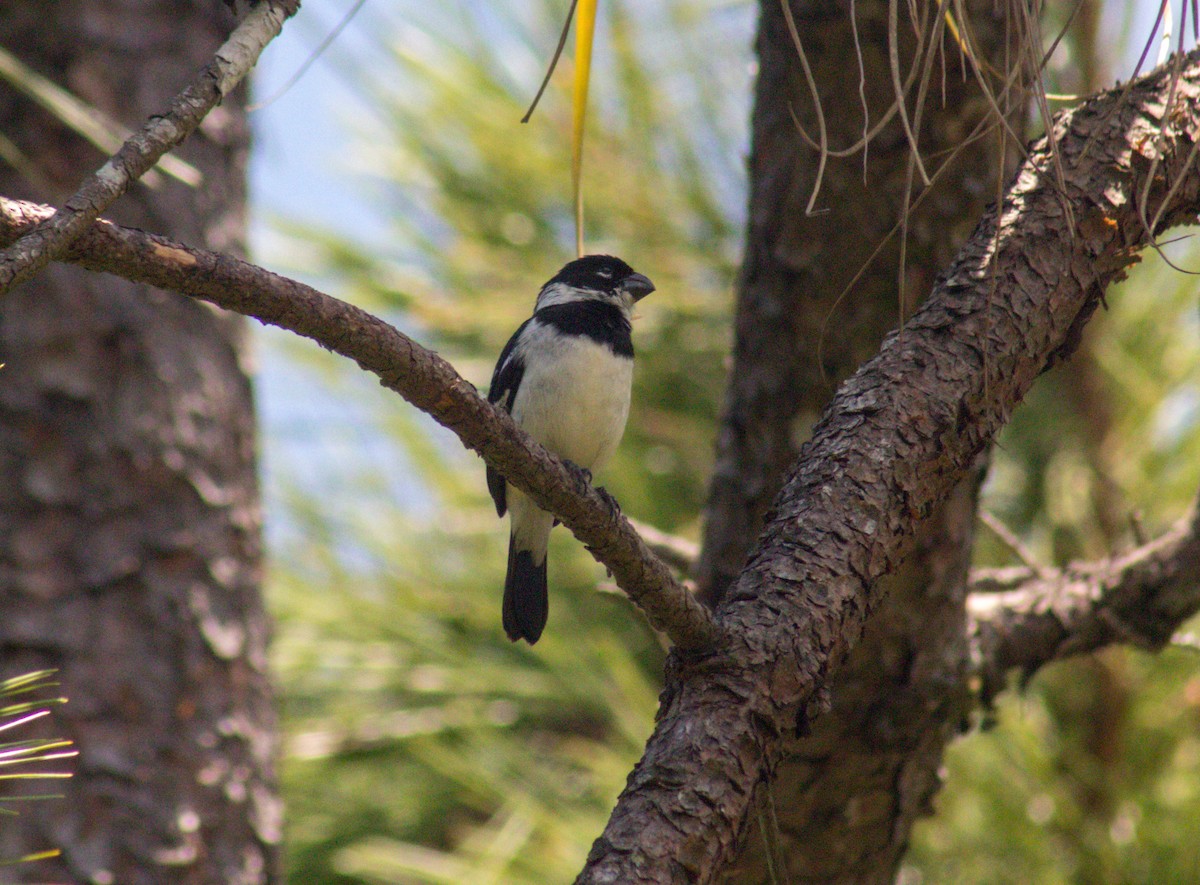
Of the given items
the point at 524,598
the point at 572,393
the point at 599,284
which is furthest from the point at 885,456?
the point at 599,284

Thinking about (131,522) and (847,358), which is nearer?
(847,358)

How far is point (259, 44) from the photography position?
1.40 m

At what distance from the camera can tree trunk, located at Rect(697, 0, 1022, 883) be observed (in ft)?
7.76

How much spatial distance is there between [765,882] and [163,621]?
1.64 metres

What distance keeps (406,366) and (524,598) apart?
1.89 m

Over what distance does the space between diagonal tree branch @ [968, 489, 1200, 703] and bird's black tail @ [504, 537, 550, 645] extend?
1133 millimetres

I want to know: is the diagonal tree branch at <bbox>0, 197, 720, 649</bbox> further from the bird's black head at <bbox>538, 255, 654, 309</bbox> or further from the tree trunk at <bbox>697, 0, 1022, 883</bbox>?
the bird's black head at <bbox>538, 255, 654, 309</bbox>

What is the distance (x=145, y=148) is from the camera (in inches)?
47.3

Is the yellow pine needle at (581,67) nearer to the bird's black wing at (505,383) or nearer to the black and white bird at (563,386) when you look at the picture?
the black and white bird at (563,386)

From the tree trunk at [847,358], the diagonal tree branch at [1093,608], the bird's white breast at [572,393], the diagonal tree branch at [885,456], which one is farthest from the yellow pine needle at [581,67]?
the diagonal tree branch at [1093,608]

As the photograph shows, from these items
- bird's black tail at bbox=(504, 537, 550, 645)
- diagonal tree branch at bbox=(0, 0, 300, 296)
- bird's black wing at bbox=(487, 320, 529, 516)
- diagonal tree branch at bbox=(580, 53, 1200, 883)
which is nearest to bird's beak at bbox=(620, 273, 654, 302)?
bird's black wing at bbox=(487, 320, 529, 516)

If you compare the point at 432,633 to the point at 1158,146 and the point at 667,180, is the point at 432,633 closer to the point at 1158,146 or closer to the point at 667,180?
the point at 667,180

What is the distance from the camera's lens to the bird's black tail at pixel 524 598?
306 cm

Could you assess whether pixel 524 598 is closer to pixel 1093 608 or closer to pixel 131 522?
pixel 131 522
